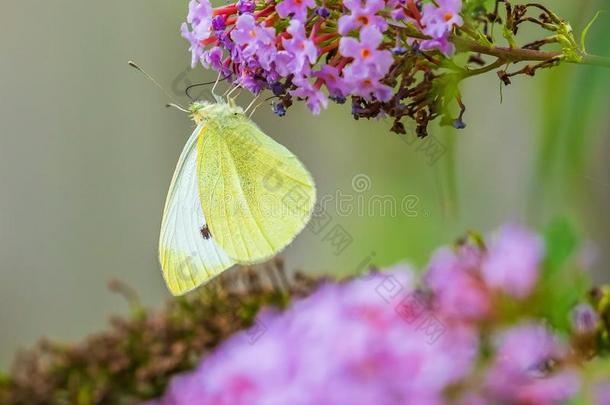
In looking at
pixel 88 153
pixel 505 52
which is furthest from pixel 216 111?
pixel 88 153

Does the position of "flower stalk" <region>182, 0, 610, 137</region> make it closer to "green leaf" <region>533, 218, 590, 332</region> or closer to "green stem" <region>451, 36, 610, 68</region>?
"green stem" <region>451, 36, 610, 68</region>

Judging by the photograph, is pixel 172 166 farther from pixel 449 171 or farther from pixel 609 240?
pixel 449 171

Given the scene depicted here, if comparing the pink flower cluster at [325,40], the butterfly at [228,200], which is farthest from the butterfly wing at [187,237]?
the pink flower cluster at [325,40]

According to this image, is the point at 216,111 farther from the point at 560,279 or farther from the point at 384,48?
the point at 560,279

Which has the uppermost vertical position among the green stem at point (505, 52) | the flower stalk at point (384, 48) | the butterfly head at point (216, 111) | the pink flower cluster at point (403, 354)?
the butterfly head at point (216, 111)

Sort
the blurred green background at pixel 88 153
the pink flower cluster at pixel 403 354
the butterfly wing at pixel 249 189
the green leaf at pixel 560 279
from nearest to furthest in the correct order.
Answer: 1. the pink flower cluster at pixel 403 354
2. the green leaf at pixel 560 279
3. the butterfly wing at pixel 249 189
4. the blurred green background at pixel 88 153

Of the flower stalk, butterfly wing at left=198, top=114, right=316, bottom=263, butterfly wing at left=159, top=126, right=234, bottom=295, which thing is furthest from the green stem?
butterfly wing at left=159, top=126, right=234, bottom=295

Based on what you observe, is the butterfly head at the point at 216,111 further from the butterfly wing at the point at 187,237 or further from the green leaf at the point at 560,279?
the green leaf at the point at 560,279
